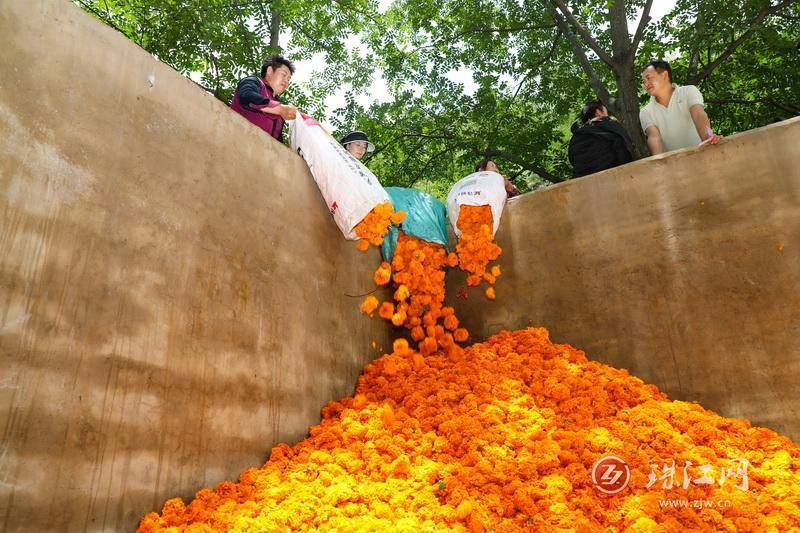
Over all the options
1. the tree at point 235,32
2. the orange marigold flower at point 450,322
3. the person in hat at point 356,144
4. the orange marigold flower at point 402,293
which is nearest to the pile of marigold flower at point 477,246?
the orange marigold flower at point 450,322

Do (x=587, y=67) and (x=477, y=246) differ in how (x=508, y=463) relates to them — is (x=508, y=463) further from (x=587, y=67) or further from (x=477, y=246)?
(x=587, y=67)

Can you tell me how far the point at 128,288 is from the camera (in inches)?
92.7

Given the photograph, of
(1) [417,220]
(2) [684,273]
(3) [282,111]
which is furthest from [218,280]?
(2) [684,273]

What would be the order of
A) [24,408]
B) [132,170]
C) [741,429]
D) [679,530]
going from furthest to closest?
[741,429], [132,170], [679,530], [24,408]

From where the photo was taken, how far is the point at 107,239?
2.31 metres

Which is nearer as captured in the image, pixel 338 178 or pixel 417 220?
pixel 338 178

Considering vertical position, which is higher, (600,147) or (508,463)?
(600,147)

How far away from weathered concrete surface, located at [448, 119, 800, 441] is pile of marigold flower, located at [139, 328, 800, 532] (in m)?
0.27

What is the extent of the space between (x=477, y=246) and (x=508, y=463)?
1.97 metres

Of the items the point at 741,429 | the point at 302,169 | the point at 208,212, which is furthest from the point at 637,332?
the point at 208,212

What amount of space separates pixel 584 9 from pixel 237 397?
7.43 metres

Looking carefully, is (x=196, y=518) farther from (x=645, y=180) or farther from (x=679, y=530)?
(x=645, y=180)

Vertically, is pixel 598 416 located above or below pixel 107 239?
below

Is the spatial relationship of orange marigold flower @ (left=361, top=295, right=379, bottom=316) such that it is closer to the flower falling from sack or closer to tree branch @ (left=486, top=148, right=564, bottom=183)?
the flower falling from sack
